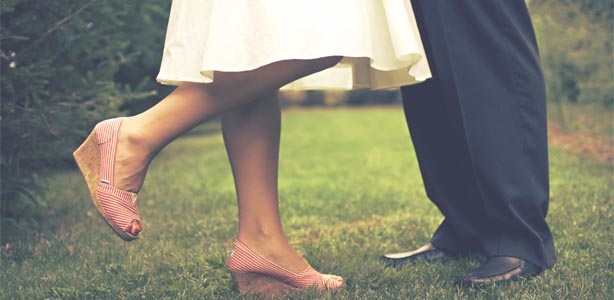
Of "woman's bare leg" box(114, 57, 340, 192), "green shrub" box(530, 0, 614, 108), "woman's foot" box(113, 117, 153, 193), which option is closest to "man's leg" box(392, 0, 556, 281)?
"woman's bare leg" box(114, 57, 340, 192)

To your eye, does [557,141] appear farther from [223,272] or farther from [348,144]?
[223,272]

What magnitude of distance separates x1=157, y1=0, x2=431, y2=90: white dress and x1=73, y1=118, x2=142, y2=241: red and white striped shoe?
0.18 metres

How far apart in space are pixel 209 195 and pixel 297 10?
2.19m

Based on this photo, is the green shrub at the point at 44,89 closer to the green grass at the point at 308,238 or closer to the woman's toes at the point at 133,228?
the green grass at the point at 308,238

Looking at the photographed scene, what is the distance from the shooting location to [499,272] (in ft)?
5.67

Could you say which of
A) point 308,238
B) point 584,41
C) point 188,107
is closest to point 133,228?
point 188,107

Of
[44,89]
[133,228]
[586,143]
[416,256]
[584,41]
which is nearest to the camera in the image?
[133,228]

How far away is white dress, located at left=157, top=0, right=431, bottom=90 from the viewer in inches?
53.7

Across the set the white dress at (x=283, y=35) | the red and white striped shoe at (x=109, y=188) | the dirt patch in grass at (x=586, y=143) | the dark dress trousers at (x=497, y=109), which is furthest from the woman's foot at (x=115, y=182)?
the dirt patch in grass at (x=586, y=143)

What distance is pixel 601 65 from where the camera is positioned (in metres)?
4.73

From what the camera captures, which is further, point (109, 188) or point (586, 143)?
point (586, 143)

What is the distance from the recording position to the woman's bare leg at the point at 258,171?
166cm

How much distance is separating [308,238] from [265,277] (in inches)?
30.3

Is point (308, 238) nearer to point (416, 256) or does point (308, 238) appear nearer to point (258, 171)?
point (416, 256)
